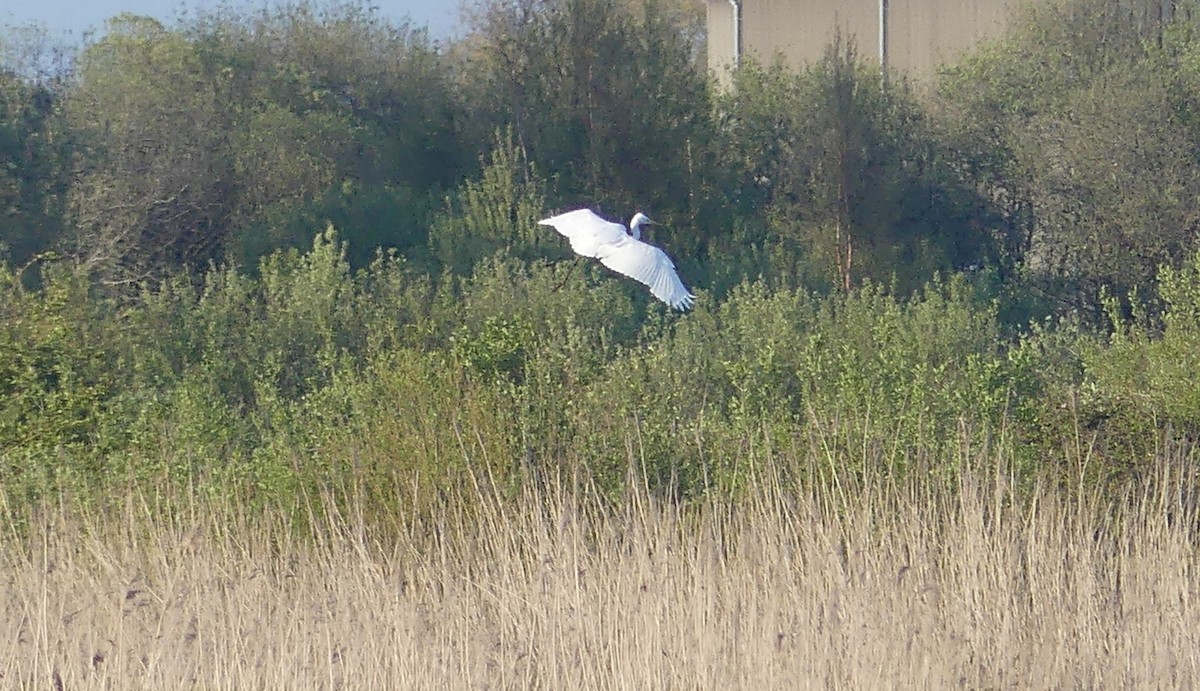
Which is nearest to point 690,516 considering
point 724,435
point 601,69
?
point 724,435

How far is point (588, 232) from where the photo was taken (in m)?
10.8

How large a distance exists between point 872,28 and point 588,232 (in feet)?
47.3

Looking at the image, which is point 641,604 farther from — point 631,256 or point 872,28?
point 872,28

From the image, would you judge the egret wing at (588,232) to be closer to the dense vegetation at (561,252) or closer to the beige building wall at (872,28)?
the dense vegetation at (561,252)

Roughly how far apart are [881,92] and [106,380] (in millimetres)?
12237

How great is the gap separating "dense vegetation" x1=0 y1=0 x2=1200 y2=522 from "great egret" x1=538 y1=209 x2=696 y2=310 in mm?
659

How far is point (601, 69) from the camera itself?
18172 millimetres

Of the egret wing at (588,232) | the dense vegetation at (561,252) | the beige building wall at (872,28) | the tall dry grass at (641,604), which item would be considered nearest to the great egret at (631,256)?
the egret wing at (588,232)

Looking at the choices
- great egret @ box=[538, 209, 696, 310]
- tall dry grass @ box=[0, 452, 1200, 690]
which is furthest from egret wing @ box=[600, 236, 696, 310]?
tall dry grass @ box=[0, 452, 1200, 690]

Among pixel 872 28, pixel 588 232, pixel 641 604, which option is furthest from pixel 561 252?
pixel 641 604

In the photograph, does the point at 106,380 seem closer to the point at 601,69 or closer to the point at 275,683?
the point at 275,683

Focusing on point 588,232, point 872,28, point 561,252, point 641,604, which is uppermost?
point 872,28

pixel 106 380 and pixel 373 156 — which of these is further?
pixel 373 156

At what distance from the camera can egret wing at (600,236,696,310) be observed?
32.7 feet
